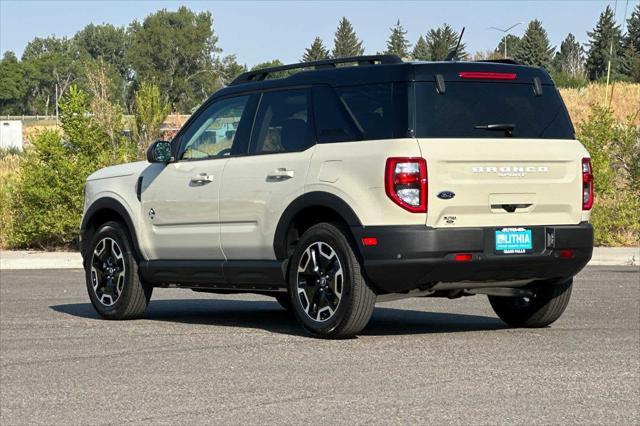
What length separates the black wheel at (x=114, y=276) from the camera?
12.0 metres

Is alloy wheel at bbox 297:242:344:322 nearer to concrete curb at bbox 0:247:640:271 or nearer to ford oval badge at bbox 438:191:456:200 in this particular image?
ford oval badge at bbox 438:191:456:200

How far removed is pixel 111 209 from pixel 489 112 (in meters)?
4.18

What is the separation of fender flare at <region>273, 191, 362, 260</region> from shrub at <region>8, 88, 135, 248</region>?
1246 centimetres

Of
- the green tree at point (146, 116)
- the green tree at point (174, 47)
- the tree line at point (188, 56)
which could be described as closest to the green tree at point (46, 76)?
the tree line at point (188, 56)

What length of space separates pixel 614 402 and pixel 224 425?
7.60 feet

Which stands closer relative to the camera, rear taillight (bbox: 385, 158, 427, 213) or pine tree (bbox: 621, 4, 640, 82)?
rear taillight (bbox: 385, 158, 427, 213)

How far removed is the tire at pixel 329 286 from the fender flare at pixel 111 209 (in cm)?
225

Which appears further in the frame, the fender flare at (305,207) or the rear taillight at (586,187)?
the rear taillight at (586,187)

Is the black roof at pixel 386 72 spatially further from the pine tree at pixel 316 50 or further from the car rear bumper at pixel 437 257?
the pine tree at pixel 316 50

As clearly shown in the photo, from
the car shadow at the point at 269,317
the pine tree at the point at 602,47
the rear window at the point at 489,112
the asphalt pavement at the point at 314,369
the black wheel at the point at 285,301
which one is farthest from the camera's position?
the pine tree at the point at 602,47

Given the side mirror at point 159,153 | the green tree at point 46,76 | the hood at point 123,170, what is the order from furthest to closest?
the green tree at point 46,76 < the hood at point 123,170 < the side mirror at point 159,153

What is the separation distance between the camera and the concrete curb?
20.0 m

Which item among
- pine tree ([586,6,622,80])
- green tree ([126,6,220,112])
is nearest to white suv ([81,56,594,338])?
pine tree ([586,6,622,80])

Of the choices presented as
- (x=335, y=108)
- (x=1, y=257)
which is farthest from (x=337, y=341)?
(x=1, y=257)
